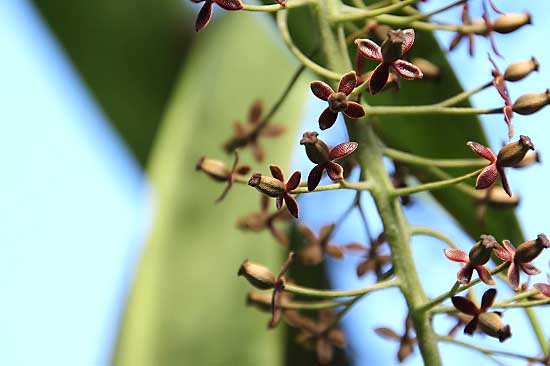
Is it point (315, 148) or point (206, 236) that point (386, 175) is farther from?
point (206, 236)

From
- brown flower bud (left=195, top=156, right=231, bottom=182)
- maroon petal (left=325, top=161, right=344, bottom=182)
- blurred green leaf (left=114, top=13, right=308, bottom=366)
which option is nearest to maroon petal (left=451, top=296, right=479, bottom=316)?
maroon petal (left=325, top=161, right=344, bottom=182)

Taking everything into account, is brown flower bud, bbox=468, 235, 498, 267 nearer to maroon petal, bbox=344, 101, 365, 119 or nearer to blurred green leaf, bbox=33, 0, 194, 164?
maroon petal, bbox=344, 101, 365, 119

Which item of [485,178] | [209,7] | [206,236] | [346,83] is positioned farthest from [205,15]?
[206,236]

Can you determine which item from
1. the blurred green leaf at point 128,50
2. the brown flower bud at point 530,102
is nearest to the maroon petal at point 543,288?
the brown flower bud at point 530,102

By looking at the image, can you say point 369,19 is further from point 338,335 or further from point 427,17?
point 338,335

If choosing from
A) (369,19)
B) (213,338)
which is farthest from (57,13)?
(369,19)
